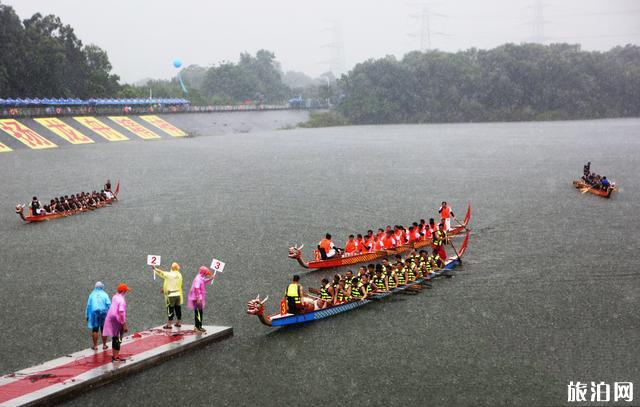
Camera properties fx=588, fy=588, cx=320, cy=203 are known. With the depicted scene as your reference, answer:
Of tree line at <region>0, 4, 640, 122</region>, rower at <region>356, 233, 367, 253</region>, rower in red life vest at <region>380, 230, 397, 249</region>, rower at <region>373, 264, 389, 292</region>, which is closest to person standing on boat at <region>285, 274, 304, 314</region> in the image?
rower at <region>373, 264, 389, 292</region>

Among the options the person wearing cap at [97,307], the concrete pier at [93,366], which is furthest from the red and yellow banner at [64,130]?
the person wearing cap at [97,307]

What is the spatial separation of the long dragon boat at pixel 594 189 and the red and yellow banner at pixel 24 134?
50769 mm

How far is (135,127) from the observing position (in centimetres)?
7700

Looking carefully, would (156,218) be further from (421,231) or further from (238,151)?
(238,151)

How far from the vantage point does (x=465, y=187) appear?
42188 mm

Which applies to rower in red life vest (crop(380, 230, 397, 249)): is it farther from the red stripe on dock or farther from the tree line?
the tree line

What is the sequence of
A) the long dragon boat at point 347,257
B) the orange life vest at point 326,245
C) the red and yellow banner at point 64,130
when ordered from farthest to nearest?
the red and yellow banner at point 64,130 < the orange life vest at point 326,245 < the long dragon boat at point 347,257

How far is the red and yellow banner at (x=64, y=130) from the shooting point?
2603 inches

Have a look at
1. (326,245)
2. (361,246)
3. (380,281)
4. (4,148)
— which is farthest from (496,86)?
(380,281)

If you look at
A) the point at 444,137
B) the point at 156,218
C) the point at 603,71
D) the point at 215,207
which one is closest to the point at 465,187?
the point at 215,207

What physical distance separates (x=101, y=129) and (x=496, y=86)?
72849mm

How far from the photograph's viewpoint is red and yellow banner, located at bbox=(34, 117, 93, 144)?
217ft

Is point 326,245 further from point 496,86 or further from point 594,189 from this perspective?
point 496,86

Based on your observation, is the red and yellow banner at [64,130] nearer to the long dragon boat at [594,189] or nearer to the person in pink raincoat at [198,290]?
the long dragon boat at [594,189]
